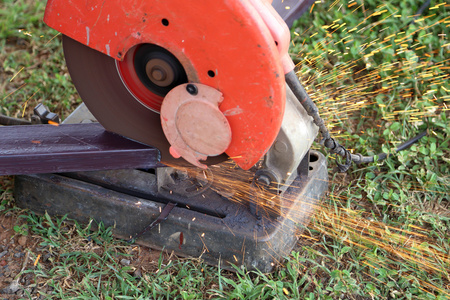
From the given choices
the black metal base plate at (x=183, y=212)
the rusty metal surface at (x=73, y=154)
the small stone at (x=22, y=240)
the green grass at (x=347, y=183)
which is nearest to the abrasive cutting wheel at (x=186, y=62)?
the rusty metal surface at (x=73, y=154)

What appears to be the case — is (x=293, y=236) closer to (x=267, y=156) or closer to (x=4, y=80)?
(x=267, y=156)

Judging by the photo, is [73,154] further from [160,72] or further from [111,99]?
[160,72]

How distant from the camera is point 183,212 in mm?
2723

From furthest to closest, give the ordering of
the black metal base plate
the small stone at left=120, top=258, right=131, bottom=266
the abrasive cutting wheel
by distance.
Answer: the small stone at left=120, top=258, right=131, bottom=266
the black metal base plate
the abrasive cutting wheel

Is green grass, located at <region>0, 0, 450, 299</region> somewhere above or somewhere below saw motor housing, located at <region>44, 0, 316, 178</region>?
below

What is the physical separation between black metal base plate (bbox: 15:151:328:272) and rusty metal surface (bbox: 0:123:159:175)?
29 centimetres

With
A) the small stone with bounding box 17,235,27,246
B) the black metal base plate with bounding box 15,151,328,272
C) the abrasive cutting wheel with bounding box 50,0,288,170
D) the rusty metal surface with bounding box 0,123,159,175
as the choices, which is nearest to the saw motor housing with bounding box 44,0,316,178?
the abrasive cutting wheel with bounding box 50,0,288,170

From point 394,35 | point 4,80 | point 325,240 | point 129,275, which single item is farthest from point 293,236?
point 4,80

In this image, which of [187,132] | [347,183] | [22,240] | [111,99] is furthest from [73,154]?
[347,183]

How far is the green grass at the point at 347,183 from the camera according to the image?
8.73 feet

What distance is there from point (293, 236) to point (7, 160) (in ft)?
4.76

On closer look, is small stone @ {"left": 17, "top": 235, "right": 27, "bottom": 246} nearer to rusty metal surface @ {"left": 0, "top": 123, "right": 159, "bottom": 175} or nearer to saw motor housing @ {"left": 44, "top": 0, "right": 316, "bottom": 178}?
rusty metal surface @ {"left": 0, "top": 123, "right": 159, "bottom": 175}

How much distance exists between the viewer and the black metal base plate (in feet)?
8.71

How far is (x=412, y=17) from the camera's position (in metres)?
4.00
